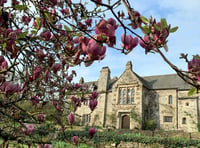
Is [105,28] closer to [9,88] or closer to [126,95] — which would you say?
[9,88]

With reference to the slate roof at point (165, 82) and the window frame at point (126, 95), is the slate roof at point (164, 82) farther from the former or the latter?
the window frame at point (126, 95)

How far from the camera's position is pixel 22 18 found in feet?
10.2

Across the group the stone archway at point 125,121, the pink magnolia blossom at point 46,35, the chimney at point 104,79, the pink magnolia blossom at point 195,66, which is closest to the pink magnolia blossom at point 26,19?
the pink magnolia blossom at point 46,35

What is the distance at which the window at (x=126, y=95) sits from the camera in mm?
21938

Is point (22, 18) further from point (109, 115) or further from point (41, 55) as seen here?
point (109, 115)

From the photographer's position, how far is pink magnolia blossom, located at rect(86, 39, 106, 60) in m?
0.98

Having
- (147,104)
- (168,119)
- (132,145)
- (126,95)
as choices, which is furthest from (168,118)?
(132,145)

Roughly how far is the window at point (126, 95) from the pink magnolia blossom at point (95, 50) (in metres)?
21.2

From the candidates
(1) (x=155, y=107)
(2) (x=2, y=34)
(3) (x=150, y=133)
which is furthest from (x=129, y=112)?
(2) (x=2, y=34)

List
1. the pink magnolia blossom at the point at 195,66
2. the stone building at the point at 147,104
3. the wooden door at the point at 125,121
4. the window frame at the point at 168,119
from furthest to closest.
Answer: the wooden door at the point at 125,121
the window frame at the point at 168,119
the stone building at the point at 147,104
the pink magnolia blossom at the point at 195,66

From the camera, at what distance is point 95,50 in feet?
3.22

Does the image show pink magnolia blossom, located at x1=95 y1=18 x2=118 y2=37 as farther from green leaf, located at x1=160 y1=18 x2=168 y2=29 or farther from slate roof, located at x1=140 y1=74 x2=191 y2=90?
slate roof, located at x1=140 y1=74 x2=191 y2=90

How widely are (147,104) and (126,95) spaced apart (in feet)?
8.08

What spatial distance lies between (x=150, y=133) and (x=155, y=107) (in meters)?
6.91
